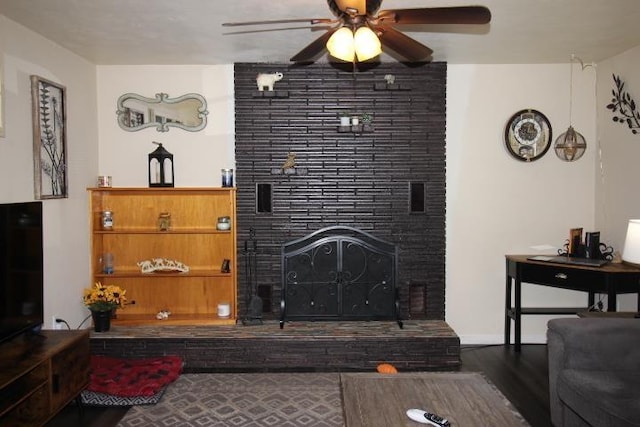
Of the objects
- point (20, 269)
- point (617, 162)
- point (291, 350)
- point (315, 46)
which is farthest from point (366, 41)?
point (617, 162)

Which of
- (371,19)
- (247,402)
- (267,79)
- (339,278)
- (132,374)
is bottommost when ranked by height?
(247,402)

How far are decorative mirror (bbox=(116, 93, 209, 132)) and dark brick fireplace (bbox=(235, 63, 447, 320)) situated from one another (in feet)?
1.16

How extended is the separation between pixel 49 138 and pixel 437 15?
2833mm

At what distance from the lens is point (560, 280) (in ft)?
13.5

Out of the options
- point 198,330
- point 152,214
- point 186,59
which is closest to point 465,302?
point 198,330

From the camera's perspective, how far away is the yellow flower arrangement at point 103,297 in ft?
13.4

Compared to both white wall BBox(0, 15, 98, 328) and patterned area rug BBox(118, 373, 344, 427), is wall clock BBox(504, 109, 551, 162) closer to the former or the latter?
patterned area rug BBox(118, 373, 344, 427)

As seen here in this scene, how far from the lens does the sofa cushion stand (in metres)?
2.36

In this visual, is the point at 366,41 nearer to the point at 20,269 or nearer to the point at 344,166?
the point at 20,269

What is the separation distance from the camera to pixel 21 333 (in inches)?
116

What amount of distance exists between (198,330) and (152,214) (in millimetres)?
1108

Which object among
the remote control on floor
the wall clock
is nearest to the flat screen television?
the remote control on floor

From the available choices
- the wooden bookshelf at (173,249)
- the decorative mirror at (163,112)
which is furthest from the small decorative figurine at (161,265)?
the decorative mirror at (163,112)

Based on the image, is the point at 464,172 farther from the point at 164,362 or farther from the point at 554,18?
the point at 164,362
